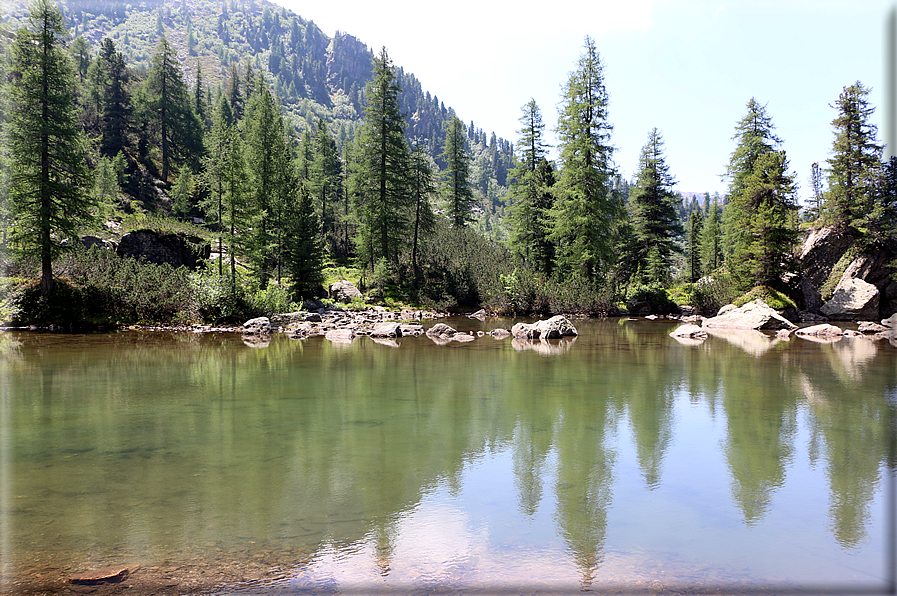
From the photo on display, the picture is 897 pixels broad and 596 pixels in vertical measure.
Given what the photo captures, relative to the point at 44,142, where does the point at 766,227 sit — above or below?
below

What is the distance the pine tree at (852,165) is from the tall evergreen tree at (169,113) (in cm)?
6844

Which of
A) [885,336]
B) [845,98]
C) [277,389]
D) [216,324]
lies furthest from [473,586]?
[845,98]

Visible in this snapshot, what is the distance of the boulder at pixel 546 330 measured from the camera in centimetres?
2214

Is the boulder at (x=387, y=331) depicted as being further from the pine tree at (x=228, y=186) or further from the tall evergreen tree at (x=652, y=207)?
the tall evergreen tree at (x=652, y=207)

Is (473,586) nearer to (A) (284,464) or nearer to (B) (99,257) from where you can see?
(A) (284,464)

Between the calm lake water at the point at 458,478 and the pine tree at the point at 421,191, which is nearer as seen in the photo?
the calm lake water at the point at 458,478

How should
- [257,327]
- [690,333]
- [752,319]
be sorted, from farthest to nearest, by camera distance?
1. [752,319]
2. [257,327]
3. [690,333]

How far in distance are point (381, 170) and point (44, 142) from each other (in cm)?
2165

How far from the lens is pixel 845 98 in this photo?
3291cm

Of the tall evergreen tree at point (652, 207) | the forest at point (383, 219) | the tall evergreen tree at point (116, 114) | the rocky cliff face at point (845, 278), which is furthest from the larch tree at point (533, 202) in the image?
the tall evergreen tree at point (116, 114)

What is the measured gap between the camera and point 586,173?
35281 mm

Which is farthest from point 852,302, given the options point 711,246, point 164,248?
point 164,248

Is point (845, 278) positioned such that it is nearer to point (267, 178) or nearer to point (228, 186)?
point (228, 186)

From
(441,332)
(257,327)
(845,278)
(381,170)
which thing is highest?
(381,170)
